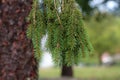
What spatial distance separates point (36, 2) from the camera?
3.43 m

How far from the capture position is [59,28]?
10.9 feet

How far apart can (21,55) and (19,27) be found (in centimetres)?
28

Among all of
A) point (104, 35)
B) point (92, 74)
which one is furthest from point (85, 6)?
point (104, 35)

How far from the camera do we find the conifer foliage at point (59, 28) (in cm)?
330

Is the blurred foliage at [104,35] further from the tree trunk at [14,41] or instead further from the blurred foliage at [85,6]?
the tree trunk at [14,41]

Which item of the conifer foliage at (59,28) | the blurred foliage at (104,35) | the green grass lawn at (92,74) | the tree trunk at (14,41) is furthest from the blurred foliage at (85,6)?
the blurred foliage at (104,35)

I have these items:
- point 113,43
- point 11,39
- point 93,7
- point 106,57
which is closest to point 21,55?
point 11,39

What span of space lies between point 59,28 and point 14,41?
749 millimetres

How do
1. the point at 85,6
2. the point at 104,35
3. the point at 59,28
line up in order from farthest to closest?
1. the point at 104,35
2. the point at 85,6
3. the point at 59,28

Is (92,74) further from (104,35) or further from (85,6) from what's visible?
(85,6)

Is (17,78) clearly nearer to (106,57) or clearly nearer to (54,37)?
(54,37)

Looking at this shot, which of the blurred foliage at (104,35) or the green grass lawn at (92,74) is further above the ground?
the blurred foliage at (104,35)

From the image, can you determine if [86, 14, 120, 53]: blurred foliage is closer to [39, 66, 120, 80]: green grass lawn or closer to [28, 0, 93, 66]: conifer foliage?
[39, 66, 120, 80]: green grass lawn

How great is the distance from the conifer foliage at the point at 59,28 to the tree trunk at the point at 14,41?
0.54 metres
